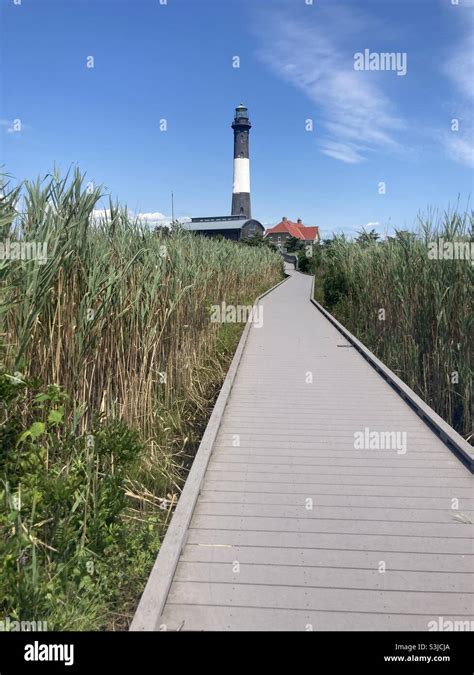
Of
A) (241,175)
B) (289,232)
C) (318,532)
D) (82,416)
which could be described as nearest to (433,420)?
(318,532)

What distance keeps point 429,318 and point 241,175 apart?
197 ft

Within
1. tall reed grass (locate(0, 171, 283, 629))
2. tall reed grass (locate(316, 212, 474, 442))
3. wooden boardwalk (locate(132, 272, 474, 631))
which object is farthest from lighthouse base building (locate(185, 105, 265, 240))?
wooden boardwalk (locate(132, 272, 474, 631))

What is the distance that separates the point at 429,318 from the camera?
5.39 m

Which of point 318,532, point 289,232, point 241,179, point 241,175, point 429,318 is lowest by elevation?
point 318,532

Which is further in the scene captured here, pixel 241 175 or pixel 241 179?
pixel 241 179

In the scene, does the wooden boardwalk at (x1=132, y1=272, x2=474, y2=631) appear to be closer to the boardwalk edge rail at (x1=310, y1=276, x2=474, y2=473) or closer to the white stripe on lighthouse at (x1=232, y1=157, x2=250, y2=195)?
the boardwalk edge rail at (x1=310, y1=276, x2=474, y2=473)

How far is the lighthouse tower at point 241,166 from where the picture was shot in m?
62.0

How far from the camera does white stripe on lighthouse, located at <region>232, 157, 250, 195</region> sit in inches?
2427

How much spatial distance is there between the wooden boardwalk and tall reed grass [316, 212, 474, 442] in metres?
0.56

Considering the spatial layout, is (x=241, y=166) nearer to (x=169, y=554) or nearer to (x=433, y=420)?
(x=433, y=420)

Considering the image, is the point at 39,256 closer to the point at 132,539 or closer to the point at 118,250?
the point at 118,250
